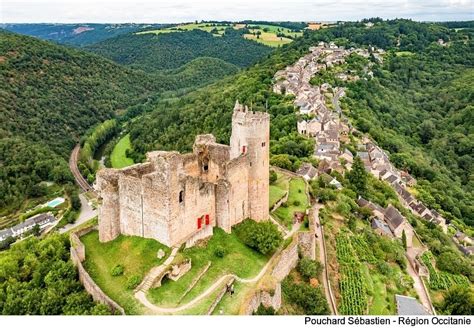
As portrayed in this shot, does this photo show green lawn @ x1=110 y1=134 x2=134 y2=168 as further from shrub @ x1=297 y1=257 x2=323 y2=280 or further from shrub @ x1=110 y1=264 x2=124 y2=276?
shrub @ x1=110 y1=264 x2=124 y2=276

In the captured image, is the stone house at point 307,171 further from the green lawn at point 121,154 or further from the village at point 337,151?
A: the green lawn at point 121,154

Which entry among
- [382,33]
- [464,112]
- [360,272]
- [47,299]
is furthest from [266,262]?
[382,33]

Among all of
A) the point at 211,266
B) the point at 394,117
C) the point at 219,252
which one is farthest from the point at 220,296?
the point at 394,117

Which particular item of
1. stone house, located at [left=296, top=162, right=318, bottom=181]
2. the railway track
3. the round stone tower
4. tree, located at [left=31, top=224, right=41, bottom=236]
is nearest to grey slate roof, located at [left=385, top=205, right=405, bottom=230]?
stone house, located at [left=296, top=162, right=318, bottom=181]

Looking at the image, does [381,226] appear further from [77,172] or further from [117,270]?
[77,172]

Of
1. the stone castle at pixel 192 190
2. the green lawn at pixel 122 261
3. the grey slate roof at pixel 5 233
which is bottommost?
the grey slate roof at pixel 5 233

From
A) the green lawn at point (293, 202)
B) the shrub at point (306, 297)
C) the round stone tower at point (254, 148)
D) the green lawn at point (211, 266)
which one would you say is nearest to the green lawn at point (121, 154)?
the green lawn at point (293, 202)
